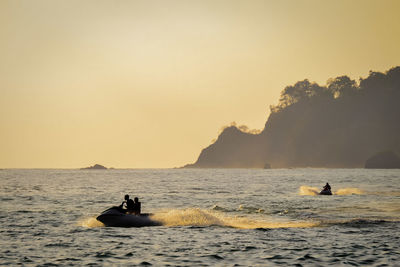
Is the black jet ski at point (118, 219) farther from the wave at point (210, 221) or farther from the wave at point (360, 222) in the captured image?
the wave at point (360, 222)

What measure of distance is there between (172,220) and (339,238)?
438 inches

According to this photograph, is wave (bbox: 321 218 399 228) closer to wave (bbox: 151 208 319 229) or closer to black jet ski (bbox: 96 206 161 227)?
wave (bbox: 151 208 319 229)

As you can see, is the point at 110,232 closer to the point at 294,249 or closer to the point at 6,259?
the point at 6,259

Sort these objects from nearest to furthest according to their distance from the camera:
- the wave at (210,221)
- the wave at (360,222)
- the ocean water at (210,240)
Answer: the ocean water at (210,240) < the wave at (360,222) < the wave at (210,221)

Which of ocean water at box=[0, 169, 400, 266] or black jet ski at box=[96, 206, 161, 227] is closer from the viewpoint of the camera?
ocean water at box=[0, 169, 400, 266]

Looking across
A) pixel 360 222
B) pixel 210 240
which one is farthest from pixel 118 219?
pixel 360 222

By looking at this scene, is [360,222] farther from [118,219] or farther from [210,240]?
[118,219]

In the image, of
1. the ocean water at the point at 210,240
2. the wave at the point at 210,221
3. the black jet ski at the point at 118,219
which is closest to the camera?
the ocean water at the point at 210,240

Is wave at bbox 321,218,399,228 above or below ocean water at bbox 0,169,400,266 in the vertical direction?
above

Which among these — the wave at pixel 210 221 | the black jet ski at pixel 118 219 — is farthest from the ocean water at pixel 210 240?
the black jet ski at pixel 118 219

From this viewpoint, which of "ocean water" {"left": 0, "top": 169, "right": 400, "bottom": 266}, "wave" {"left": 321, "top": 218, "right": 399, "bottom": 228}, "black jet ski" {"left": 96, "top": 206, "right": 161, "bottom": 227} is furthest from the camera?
"wave" {"left": 321, "top": 218, "right": 399, "bottom": 228}

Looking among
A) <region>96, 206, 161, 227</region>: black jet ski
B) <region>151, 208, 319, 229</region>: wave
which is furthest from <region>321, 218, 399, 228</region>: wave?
<region>96, 206, 161, 227</region>: black jet ski

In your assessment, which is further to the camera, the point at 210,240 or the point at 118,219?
the point at 118,219

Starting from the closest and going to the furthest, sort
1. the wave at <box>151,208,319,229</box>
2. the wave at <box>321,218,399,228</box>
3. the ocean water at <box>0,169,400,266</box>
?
the ocean water at <box>0,169,400,266</box>, the wave at <box>321,218,399,228</box>, the wave at <box>151,208,319,229</box>
